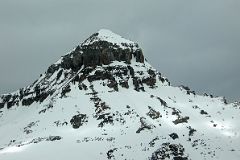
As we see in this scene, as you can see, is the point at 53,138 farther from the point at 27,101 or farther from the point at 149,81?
the point at 27,101

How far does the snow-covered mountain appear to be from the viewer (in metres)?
89.5

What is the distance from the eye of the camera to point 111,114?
113 meters

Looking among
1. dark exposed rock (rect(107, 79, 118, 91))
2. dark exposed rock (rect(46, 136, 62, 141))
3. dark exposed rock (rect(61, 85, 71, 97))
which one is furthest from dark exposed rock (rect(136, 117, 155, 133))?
dark exposed rock (rect(61, 85, 71, 97))

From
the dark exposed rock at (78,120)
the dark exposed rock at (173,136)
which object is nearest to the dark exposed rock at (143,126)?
the dark exposed rock at (173,136)

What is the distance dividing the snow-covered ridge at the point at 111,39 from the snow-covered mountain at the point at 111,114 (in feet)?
1.12

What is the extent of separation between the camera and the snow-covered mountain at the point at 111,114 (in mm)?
89500

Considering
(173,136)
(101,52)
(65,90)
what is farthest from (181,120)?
(101,52)

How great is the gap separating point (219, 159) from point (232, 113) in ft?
121

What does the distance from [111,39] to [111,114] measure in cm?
4536

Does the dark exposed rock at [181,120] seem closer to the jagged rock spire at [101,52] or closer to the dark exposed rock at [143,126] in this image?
the dark exposed rock at [143,126]

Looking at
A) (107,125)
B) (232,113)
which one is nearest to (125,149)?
(107,125)

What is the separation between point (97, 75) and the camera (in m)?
134

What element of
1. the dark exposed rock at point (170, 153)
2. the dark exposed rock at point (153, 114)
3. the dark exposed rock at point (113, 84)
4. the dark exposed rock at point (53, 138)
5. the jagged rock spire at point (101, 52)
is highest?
the jagged rock spire at point (101, 52)

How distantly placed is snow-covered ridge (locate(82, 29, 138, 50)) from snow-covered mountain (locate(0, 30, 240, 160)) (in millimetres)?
342
